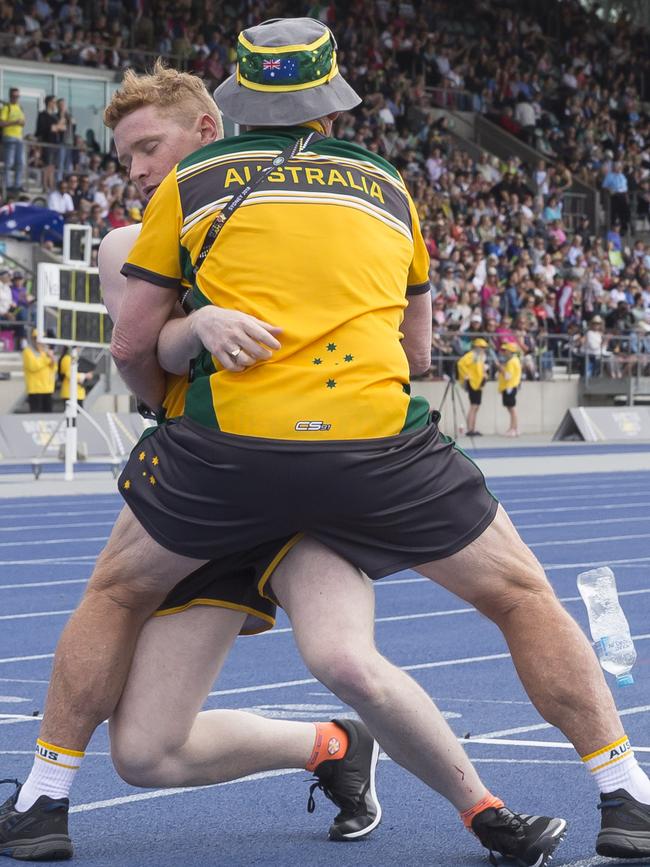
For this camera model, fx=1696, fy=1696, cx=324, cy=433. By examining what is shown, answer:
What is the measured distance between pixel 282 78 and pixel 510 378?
90.2 feet

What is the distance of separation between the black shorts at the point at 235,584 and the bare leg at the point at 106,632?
52mm

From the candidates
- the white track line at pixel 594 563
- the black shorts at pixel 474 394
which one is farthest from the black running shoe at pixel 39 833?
the black shorts at pixel 474 394

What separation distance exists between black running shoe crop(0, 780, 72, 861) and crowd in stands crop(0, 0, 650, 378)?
76.4ft

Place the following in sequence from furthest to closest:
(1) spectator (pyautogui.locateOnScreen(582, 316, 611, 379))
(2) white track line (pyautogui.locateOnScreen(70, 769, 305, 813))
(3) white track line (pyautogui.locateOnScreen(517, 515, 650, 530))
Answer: (1) spectator (pyautogui.locateOnScreen(582, 316, 611, 379)), (3) white track line (pyautogui.locateOnScreen(517, 515, 650, 530)), (2) white track line (pyautogui.locateOnScreen(70, 769, 305, 813))

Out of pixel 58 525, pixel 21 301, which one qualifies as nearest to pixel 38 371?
pixel 21 301

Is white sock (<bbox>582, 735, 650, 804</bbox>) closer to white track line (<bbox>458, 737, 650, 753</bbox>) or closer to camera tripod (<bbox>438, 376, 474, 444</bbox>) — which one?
white track line (<bbox>458, 737, 650, 753</bbox>)

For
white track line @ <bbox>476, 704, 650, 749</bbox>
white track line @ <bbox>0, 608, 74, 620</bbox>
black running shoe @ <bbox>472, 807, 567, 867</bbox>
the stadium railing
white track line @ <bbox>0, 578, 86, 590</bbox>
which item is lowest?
the stadium railing

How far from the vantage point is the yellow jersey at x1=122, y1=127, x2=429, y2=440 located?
11.9 ft

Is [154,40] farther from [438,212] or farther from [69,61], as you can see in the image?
[438,212]

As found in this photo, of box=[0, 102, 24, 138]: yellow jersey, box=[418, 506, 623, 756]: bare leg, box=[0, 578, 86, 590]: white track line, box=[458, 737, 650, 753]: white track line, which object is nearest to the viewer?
box=[418, 506, 623, 756]: bare leg

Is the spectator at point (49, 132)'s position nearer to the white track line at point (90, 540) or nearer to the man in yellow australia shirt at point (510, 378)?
the man in yellow australia shirt at point (510, 378)

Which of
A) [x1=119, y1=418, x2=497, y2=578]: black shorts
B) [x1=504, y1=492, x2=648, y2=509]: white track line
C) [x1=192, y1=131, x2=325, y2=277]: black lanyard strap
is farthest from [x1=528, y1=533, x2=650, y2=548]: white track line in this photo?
[x1=192, y1=131, x2=325, y2=277]: black lanyard strap

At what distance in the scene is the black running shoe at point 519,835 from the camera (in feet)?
12.6

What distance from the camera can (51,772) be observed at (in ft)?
13.1
